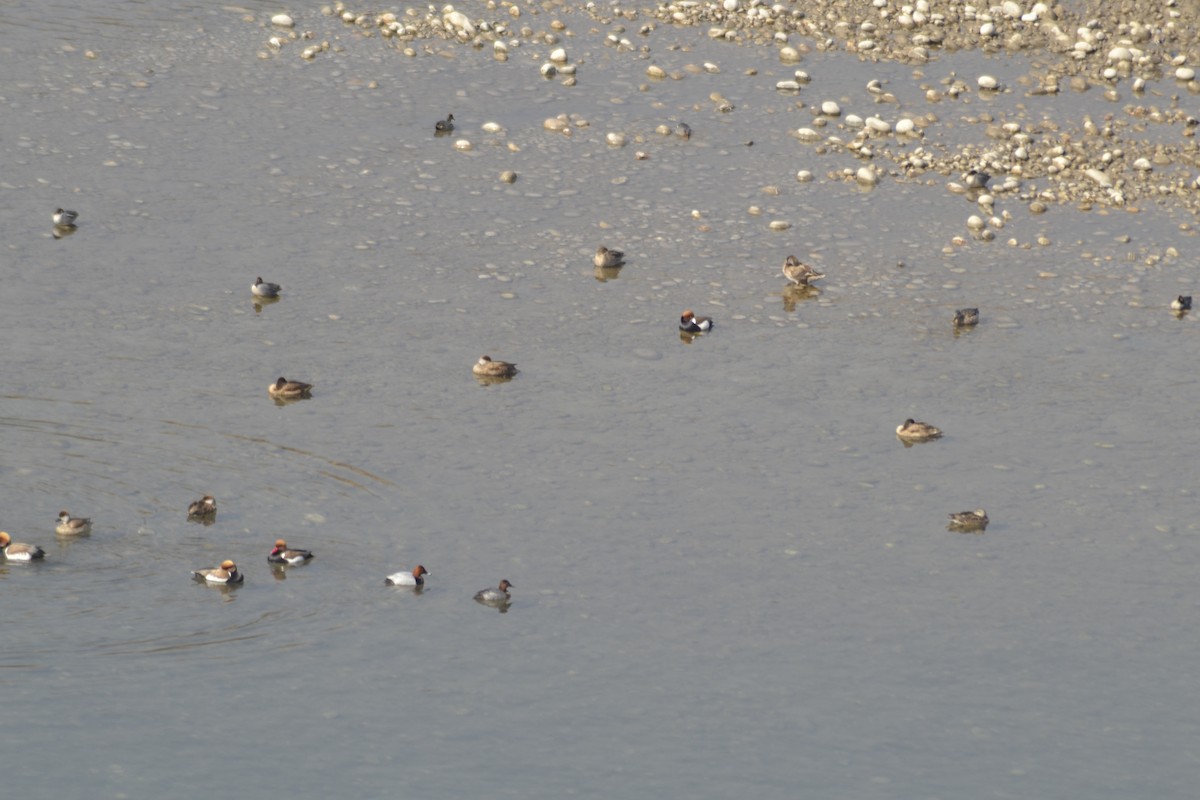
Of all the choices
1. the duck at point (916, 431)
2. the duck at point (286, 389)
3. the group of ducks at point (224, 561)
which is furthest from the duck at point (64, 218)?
the duck at point (916, 431)

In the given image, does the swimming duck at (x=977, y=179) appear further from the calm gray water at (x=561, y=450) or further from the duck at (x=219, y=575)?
the duck at (x=219, y=575)

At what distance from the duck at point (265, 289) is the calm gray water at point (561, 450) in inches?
13.9

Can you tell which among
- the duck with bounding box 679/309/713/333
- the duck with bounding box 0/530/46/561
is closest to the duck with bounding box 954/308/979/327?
the duck with bounding box 679/309/713/333

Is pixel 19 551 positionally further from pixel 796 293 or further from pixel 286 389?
pixel 796 293

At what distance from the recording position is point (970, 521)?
2575cm

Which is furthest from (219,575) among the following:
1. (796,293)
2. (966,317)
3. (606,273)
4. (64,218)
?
(966,317)

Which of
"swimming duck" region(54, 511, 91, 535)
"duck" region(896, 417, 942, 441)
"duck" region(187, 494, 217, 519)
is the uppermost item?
"duck" region(896, 417, 942, 441)

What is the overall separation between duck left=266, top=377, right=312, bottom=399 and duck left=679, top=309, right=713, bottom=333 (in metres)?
7.12

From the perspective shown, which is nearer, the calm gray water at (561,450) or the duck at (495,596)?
the calm gray water at (561,450)

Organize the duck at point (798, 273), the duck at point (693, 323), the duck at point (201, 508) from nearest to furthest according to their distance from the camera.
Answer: the duck at point (201, 508), the duck at point (693, 323), the duck at point (798, 273)

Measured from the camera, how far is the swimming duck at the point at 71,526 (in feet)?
80.5

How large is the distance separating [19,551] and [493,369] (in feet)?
28.7

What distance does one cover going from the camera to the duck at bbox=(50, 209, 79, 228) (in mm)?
34250

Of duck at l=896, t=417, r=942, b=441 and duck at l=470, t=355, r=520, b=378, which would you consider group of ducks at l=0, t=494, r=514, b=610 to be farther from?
duck at l=896, t=417, r=942, b=441
